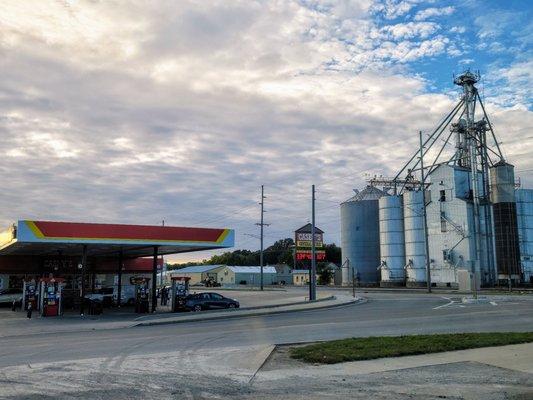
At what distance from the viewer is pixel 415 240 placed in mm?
71188

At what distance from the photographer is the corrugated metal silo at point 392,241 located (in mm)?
73375

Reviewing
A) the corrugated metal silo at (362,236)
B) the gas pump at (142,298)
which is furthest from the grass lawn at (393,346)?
the corrugated metal silo at (362,236)

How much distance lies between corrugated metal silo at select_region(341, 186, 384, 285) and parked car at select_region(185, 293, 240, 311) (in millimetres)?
49247

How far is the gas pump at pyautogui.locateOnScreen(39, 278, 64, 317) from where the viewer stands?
1204 inches

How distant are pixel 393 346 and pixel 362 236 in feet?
226

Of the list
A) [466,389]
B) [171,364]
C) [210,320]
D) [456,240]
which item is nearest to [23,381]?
[171,364]

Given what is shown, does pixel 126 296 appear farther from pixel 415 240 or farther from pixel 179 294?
pixel 415 240

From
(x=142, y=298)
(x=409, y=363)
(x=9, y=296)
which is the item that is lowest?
(x=409, y=363)

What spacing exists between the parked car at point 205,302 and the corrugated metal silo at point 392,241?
44.3 meters

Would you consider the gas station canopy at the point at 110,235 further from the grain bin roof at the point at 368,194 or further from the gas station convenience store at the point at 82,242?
the grain bin roof at the point at 368,194

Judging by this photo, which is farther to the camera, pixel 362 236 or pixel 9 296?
pixel 362 236

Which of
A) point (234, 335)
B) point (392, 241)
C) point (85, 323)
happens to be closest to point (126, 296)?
point (85, 323)

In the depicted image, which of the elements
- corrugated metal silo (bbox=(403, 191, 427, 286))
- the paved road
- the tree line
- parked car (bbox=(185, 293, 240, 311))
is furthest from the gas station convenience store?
the tree line

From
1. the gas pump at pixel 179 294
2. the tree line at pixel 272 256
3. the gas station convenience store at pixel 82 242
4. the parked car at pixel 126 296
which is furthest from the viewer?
the tree line at pixel 272 256
